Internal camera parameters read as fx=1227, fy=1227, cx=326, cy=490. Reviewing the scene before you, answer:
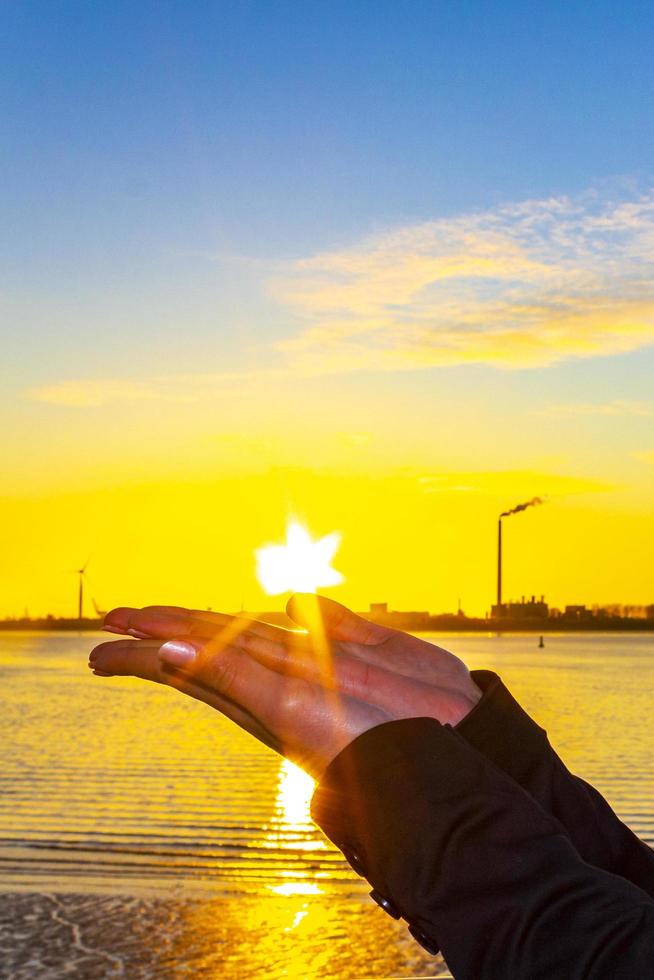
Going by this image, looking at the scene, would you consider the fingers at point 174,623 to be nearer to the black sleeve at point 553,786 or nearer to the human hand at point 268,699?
the human hand at point 268,699

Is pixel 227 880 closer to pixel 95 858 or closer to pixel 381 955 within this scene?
pixel 95 858

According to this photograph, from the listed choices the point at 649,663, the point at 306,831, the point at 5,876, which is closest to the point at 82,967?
the point at 5,876

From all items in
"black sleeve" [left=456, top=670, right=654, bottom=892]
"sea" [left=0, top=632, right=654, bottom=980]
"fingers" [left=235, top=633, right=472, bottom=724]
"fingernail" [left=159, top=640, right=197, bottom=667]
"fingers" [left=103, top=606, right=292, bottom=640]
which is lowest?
"sea" [left=0, top=632, right=654, bottom=980]

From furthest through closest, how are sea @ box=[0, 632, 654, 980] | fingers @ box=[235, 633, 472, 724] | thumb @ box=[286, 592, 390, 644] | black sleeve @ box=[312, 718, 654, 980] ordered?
1. sea @ box=[0, 632, 654, 980]
2. thumb @ box=[286, 592, 390, 644]
3. fingers @ box=[235, 633, 472, 724]
4. black sleeve @ box=[312, 718, 654, 980]

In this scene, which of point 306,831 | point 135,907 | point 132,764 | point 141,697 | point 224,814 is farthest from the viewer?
point 141,697

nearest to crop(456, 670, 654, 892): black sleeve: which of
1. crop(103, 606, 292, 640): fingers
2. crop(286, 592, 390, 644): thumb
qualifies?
crop(286, 592, 390, 644): thumb

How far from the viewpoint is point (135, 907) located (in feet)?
34.1

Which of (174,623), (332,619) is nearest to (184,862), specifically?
(332,619)

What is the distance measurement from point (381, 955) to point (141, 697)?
4400 centimetres

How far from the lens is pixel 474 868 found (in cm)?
92

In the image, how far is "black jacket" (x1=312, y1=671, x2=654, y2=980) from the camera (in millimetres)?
895

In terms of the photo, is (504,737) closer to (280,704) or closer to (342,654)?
(342,654)

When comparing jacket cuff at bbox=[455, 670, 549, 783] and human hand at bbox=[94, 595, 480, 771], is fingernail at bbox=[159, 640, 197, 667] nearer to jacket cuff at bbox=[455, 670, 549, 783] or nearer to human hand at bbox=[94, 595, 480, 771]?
human hand at bbox=[94, 595, 480, 771]

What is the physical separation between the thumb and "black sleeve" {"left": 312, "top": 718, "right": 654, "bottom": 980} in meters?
0.31
